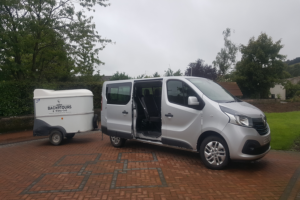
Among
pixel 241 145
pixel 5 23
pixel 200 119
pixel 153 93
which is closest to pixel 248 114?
pixel 241 145

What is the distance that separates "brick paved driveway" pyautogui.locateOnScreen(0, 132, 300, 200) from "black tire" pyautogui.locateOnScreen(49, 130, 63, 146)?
1.57 metres

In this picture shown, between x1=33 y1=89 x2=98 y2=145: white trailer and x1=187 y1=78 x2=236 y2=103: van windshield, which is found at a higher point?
x1=187 y1=78 x2=236 y2=103: van windshield

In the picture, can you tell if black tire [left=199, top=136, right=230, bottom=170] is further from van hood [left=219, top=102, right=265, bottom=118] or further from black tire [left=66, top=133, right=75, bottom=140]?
black tire [left=66, top=133, right=75, bottom=140]

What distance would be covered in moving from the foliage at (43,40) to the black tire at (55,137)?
5.93 m

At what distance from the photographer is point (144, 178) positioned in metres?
5.21

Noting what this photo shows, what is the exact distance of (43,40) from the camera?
533 inches

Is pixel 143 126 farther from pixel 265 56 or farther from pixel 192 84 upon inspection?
pixel 265 56

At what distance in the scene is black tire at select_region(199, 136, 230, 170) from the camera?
5.41 metres

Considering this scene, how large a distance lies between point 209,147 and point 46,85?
11.3 metres

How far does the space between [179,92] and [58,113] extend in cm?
522

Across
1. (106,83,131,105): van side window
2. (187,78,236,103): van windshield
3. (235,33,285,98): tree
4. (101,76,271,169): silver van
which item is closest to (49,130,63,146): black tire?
(101,76,271,169): silver van

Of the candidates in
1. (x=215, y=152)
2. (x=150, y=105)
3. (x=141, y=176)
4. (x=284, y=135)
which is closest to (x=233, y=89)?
(x=284, y=135)

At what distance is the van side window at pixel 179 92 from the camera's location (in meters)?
6.25

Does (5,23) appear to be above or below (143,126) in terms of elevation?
above
